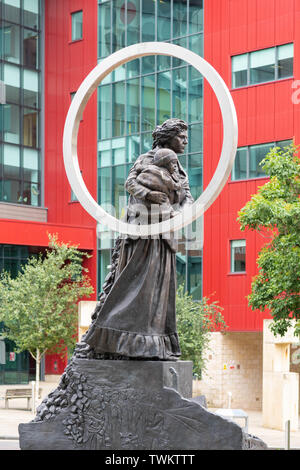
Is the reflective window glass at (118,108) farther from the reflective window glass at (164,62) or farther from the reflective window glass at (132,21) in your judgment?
the reflective window glass at (164,62)

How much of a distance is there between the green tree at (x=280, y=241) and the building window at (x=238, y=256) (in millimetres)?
14249

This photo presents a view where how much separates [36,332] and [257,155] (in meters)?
11.9

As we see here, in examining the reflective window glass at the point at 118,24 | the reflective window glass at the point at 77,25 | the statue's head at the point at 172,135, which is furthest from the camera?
the reflective window glass at the point at 77,25

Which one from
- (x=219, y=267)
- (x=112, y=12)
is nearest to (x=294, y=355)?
(x=219, y=267)

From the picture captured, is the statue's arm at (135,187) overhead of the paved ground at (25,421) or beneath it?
overhead

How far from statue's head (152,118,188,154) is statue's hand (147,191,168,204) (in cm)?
80

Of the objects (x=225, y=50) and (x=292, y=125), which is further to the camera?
(x=225, y=50)

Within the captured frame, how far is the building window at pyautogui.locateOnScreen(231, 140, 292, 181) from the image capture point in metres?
38.8

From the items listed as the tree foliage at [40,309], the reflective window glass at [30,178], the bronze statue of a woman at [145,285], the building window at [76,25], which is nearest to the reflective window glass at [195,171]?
the tree foliage at [40,309]

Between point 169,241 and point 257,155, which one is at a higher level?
point 257,155

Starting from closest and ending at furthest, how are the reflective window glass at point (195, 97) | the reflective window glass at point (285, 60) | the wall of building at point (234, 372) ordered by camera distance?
the reflective window glass at point (285, 60)
the wall of building at point (234, 372)
the reflective window glass at point (195, 97)

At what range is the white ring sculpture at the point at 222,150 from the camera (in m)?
11.2

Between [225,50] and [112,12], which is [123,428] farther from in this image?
[112,12]
